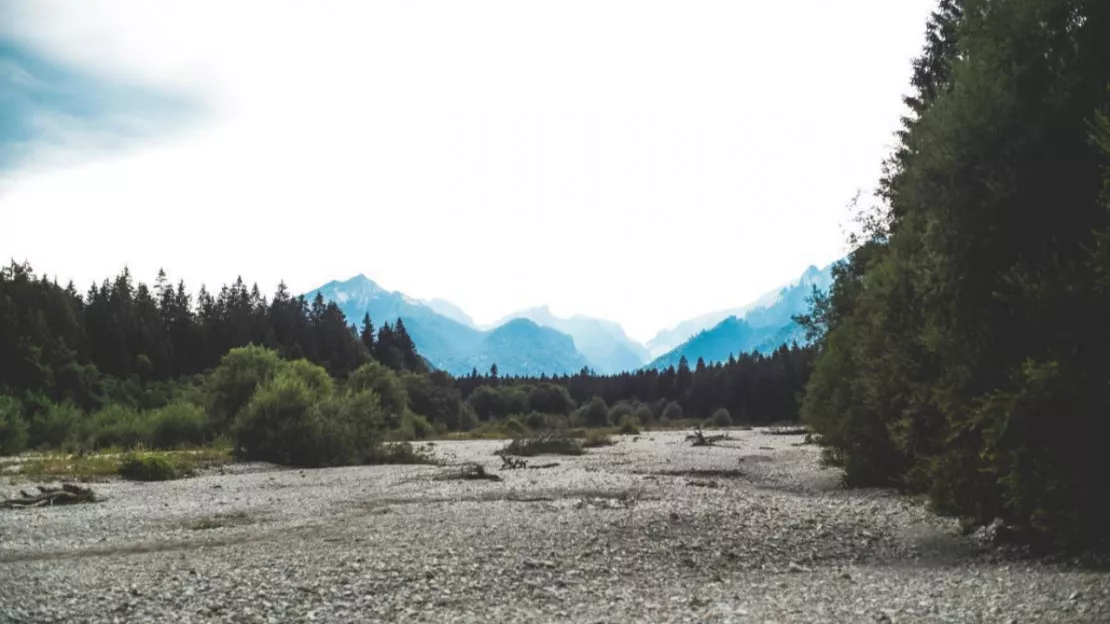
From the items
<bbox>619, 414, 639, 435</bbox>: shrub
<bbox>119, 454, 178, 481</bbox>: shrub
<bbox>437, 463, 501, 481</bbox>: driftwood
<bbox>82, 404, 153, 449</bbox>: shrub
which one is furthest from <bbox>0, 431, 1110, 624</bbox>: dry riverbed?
<bbox>619, 414, 639, 435</bbox>: shrub

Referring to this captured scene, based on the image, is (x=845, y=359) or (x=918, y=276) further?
(x=845, y=359)

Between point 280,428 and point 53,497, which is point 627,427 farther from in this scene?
point 53,497

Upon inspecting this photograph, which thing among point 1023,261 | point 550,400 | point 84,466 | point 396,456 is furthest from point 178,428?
point 550,400

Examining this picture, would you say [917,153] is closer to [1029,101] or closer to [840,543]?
[1029,101]

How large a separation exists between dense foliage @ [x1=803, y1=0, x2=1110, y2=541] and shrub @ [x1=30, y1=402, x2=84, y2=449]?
45.5 meters

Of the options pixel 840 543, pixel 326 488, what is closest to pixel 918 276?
pixel 840 543

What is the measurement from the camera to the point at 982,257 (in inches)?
463

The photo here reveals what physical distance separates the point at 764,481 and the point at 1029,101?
54.5ft

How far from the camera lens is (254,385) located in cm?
4244

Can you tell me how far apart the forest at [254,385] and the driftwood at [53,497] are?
1358 centimetres

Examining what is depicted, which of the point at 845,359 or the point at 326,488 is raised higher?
the point at 845,359

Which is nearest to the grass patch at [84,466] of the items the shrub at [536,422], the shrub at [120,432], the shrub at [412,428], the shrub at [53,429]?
the shrub at [120,432]

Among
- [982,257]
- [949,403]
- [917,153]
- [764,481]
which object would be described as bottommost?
[764,481]

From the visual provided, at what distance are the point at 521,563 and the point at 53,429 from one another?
44.5 meters
